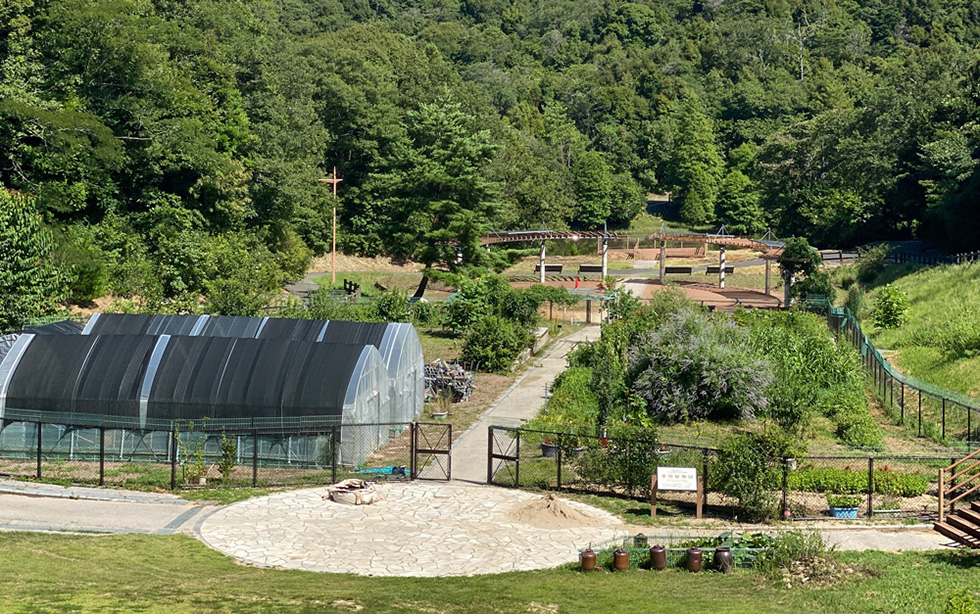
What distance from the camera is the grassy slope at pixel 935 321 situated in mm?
42531

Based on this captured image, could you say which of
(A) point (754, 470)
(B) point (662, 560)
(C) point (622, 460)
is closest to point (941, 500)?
(A) point (754, 470)

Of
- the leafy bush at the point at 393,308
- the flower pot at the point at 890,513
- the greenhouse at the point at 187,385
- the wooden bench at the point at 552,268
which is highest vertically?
the wooden bench at the point at 552,268

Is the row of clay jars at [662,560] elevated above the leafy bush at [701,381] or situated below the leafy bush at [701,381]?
below

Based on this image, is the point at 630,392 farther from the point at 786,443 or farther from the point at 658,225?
the point at 658,225

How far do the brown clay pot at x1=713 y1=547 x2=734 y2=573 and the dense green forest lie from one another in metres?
30.8

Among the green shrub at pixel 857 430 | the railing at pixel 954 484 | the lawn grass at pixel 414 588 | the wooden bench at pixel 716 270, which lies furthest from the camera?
the wooden bench at pixel 716 270

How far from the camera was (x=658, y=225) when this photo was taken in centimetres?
12375

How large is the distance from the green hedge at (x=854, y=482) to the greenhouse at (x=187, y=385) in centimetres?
1146

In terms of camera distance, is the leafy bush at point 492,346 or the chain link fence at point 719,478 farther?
the leafy bush at point 492,346

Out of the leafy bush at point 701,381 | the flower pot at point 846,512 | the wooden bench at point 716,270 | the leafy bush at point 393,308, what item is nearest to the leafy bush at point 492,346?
the leafy bush at point 393,308

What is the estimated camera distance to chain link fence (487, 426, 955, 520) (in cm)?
2620

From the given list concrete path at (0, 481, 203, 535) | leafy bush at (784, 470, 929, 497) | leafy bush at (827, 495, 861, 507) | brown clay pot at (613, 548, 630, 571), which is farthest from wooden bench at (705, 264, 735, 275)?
brown clay pot at (613, 548, 630, 571)

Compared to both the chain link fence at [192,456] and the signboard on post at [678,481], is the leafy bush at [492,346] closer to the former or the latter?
the chain link fence at [192,456]

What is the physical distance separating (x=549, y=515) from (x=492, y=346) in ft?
63.4
